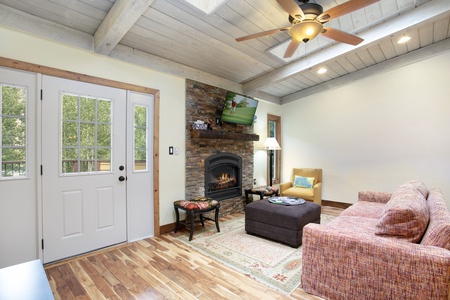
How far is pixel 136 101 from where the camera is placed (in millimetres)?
3090

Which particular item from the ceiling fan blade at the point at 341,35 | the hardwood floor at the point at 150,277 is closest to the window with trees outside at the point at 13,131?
the hardwood floor at the point at 150,277

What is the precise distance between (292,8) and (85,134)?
8.50ft

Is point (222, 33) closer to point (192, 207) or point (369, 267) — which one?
point (192, 207)

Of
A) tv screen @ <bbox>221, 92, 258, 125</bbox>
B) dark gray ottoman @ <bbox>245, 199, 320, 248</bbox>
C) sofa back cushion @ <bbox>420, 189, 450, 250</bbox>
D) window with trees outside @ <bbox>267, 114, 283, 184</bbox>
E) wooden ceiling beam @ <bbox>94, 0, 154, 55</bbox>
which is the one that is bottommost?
dark gray ottoman @ <bbox>245, 199, 320, 248</bbox>

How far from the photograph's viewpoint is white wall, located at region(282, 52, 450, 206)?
382 cm

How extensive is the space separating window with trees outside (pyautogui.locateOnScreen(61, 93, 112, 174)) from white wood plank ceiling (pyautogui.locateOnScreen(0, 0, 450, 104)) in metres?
0.65

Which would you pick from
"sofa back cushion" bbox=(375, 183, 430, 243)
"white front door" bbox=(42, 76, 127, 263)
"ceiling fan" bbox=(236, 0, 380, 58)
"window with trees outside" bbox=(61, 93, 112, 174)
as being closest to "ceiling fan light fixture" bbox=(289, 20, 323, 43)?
"ceiling fan" bbox=(236, 0, 380, 58)

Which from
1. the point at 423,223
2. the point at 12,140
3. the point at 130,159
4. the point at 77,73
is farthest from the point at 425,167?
the point at 12,140

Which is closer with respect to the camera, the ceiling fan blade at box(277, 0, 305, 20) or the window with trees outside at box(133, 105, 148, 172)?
the ceiling fan blade at box(277, 0, 305, 20)

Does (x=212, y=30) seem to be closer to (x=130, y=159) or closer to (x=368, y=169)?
(x=130, y=159)

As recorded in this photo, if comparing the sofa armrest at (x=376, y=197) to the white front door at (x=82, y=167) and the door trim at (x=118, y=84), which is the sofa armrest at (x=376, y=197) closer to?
the door trim at (x=118, y=84)

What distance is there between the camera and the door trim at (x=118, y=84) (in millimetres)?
2236

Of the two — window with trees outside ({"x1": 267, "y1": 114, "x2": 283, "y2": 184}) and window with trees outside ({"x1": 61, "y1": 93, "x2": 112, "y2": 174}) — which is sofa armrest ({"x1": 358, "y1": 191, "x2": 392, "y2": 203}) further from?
window with trees outside ({"x1": 61, "y1": 93, "x2": 112, "y2": 174})

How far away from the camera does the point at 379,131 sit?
438 centimetres
